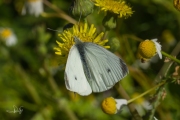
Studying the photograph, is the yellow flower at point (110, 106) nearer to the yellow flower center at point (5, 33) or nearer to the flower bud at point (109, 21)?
the flower bud at point (109, 21)

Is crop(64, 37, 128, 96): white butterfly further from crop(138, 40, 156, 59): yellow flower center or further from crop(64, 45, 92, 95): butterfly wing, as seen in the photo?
crop(138, 40, 156, 59): yellow flower center

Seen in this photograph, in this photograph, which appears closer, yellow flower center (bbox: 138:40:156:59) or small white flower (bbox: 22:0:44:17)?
yellow flower center (bbox: 138:40:156:59)

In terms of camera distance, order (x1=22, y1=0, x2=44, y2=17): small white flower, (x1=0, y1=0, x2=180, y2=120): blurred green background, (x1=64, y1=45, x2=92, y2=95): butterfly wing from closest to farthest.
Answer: (x1=64, y1=45, x2=92, y2=95): butterfly wing < (x1=0, y1=0, x2=180, y2=120): blurred green background < (x1=22, y1=0, x2=44, y2=17): small white flower

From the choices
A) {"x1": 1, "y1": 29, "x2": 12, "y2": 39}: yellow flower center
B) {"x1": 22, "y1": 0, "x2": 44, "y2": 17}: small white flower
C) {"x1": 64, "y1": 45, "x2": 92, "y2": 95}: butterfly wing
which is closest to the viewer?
{"x1": 64, "y1": 45, "x2": 92, "y2": 95}: butterfly wing

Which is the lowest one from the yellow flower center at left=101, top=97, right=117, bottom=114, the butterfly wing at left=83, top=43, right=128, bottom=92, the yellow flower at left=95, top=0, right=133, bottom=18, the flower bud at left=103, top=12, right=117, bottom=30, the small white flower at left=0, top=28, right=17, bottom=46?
the small white flower at left=0, top=28, right=17, bottom=46

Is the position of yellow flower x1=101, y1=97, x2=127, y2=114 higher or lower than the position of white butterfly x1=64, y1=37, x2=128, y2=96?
lower

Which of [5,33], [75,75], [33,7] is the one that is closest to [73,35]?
[75,75]

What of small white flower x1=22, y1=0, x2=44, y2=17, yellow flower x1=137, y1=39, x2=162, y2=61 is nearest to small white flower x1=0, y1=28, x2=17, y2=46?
small white flower x1=22, y1=0, x2=44, y2=17

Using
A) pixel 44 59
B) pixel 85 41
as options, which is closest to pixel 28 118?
pixel 44 59

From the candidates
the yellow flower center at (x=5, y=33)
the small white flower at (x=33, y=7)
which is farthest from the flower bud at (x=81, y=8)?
the yellow flower center at (x=5, y=33)
